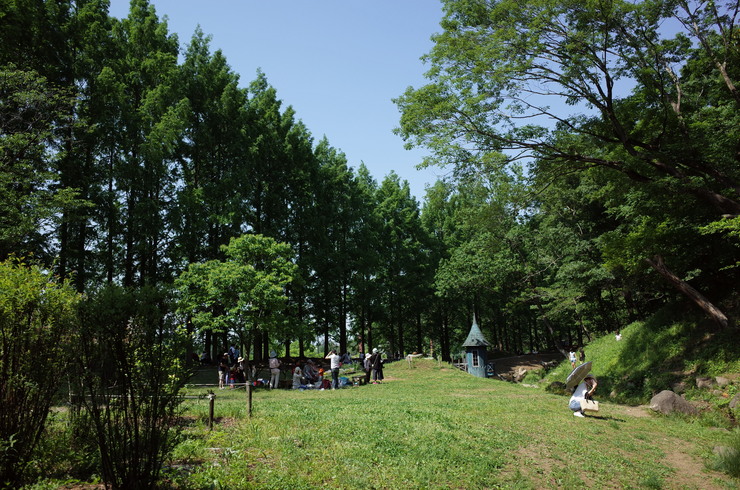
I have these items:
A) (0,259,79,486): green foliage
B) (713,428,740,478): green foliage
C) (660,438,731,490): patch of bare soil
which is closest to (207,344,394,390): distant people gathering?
(0,259,79,486): green foliage

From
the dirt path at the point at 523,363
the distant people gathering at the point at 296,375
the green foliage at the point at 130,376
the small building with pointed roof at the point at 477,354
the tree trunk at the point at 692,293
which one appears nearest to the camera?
the green foliage at the point at 130,376

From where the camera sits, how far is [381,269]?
3616cm

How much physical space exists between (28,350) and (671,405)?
15427 millimetres

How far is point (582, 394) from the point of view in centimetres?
1161

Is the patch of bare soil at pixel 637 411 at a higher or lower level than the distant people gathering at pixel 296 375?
lower

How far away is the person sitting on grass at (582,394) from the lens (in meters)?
11.5

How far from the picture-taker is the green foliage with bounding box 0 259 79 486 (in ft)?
16.7

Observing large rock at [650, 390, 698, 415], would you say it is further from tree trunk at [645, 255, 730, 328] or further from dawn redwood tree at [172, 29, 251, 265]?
dawn redwood tree at [172, 29, 251, 265]

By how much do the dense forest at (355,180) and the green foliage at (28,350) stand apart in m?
0.65

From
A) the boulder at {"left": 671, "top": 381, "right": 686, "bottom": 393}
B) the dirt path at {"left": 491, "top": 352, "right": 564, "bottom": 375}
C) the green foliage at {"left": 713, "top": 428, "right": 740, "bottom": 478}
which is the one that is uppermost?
the boulder at {"left": 671, "top": 381, "right": 686, "bottom": 393}

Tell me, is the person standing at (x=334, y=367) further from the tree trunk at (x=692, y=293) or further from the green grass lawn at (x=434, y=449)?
the tree trunk at (x=692, y=293)

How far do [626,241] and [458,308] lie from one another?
25.5 meters

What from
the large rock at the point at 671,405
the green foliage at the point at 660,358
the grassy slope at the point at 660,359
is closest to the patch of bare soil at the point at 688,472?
the large rock at the point at 671,405

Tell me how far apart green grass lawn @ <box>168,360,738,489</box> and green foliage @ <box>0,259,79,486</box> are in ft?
6.01
